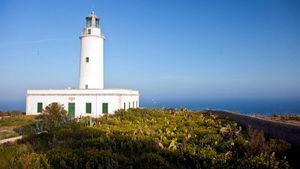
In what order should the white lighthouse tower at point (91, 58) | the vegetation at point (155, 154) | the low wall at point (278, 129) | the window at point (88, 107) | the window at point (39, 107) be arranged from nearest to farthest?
the vegetation at point (155, 154), the low wall at point (278, 129), the window at point (88, 107), the window at point (39, 107), the white lighthouse tower at point (91, 58)

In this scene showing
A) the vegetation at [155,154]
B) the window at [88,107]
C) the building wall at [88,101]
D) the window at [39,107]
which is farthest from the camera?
the window at [39,107]

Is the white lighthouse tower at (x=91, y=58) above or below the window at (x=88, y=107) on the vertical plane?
above

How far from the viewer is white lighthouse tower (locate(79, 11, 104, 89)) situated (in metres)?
31.6

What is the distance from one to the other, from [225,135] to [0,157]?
8338 millimetres

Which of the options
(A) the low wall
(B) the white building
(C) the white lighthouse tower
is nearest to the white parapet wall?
(B) the white building

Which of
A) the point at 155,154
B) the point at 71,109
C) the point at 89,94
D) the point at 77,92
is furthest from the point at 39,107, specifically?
the point at 155,154

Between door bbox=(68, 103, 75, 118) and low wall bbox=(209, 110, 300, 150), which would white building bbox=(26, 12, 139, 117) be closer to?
door bbox=(68, 103, 75, 118)

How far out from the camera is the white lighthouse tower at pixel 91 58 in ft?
104

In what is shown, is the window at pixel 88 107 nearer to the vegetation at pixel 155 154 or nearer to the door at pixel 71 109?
the door at pixel 71 109

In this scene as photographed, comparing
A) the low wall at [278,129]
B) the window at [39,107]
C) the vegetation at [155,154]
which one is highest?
the window at [39,107]

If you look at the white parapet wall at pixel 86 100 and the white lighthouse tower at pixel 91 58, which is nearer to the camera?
the white parapet wall at pixel 86 100

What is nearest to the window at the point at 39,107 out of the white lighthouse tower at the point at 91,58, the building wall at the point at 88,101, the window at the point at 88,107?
the building wall at the point at 88,101

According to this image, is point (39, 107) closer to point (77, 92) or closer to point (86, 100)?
point (77, 92)

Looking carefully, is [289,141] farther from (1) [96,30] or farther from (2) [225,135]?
(1) [96,30]
